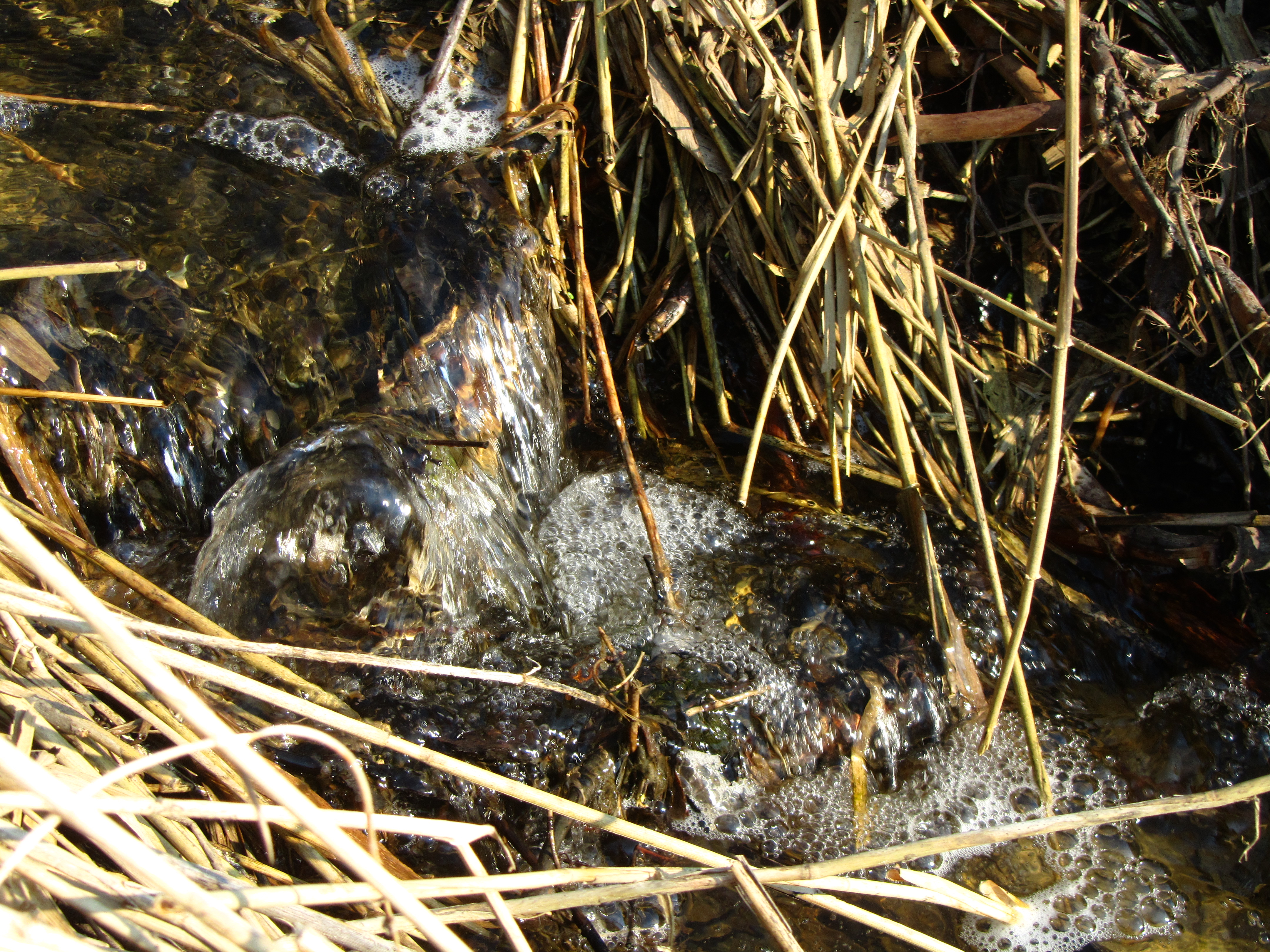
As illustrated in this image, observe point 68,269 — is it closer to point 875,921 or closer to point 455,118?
point 455,118

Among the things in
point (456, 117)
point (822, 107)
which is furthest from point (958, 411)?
point (456, 117)

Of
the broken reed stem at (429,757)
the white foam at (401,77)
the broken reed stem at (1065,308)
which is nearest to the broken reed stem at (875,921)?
the broken reed stem at (429,757)

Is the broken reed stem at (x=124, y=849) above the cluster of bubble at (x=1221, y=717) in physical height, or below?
above

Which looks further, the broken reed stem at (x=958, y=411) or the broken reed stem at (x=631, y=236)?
the broken reed stem at (x=631, y=236)

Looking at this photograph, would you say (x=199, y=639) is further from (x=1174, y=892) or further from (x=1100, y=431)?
(x=1100, y=431)

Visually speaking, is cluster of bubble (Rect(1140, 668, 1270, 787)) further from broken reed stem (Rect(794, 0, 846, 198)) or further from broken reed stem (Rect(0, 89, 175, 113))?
broken reed stem (Rect(0, 89, 175, 113))

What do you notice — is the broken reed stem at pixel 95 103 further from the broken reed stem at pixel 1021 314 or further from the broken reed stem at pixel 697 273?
the broken reed stem at pixel 1021 314
